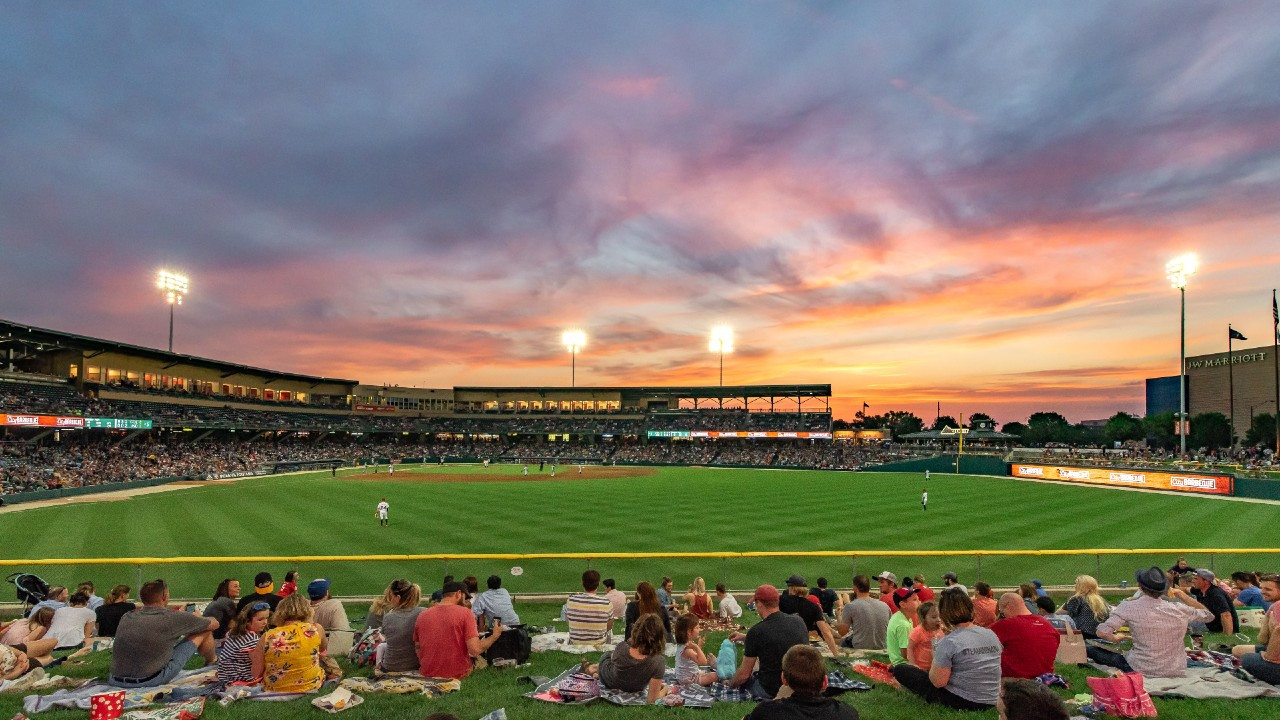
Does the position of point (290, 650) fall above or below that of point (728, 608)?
above

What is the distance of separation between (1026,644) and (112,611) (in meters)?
13.4

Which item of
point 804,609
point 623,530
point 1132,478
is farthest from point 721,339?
point 804,609

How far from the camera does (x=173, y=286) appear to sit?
7225cm

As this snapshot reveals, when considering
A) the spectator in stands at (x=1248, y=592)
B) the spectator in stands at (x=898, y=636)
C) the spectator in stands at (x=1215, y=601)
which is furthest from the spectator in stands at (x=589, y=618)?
the spectator in stands at (x=1248, y=592)

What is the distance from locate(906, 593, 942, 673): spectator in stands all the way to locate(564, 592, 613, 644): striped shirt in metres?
4.47

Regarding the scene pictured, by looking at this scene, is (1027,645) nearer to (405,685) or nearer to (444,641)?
(444,641)

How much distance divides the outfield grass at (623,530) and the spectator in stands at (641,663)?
6469 mm

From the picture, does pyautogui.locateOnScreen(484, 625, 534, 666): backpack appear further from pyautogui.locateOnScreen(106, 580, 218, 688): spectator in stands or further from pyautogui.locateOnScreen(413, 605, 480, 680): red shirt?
pyautogui.locateOnScreen(106, 580, 218, 688): spectator in stands

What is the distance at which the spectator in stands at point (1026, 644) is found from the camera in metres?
6.92

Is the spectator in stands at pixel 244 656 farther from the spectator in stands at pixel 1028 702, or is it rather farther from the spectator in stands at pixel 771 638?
the spectator in stands at pixel 1028 702

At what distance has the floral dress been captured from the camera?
7125 mm

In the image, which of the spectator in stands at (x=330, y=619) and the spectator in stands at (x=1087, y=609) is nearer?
the spectator in stands at (x=330, y=619)

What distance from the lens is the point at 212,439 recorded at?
75312 millimetres

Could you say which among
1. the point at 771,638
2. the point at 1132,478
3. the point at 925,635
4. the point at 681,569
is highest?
the point at 771,638
